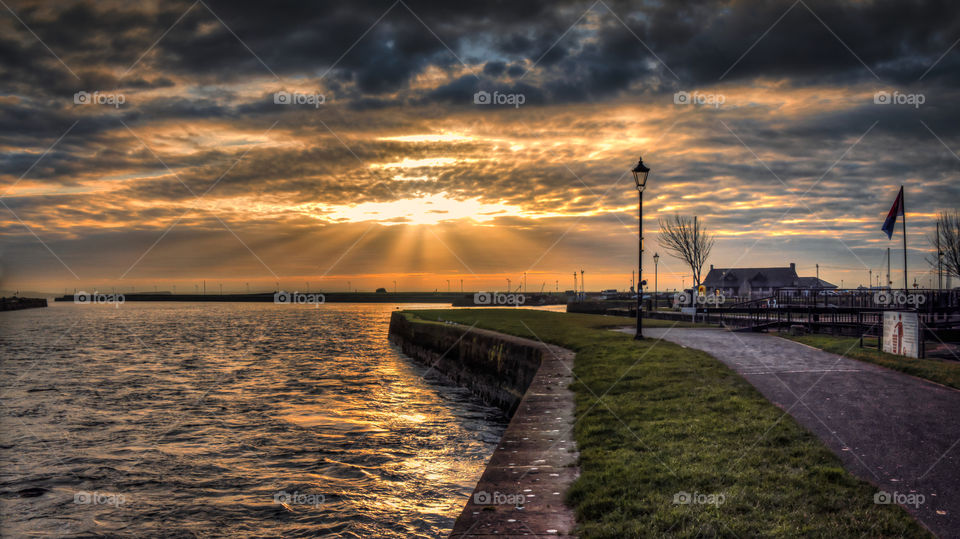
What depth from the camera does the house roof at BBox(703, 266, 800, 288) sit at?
125m

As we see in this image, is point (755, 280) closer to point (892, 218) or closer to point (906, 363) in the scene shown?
point (892, 218)

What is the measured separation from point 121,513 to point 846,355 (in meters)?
18.0

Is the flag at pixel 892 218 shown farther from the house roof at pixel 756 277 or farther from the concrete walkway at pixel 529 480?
the house roof at pixel 756 277

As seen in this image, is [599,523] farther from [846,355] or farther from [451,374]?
[451,374]

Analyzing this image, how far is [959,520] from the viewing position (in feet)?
17.5

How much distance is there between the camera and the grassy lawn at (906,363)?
12.1 metres

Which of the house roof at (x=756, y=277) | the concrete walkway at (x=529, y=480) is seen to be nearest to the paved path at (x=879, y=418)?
the concrete walkway at (x=529, y=480)

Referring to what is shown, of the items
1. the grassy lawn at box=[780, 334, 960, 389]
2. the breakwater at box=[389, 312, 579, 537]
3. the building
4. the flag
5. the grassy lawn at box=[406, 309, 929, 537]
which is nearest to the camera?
the grassy lawn at box=[406, 309, 929, 537]

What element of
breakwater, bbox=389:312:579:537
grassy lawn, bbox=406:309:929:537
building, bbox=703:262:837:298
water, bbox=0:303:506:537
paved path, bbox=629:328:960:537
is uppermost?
building, bbox=703:262:837:298

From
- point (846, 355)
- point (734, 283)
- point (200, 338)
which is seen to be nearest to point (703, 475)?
point (846, 355)

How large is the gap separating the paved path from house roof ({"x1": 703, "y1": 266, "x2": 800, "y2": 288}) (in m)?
121

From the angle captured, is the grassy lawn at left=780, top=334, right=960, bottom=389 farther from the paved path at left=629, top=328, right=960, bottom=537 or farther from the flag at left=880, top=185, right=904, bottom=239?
the flag at left=880, top=185, right=904, bottom=239

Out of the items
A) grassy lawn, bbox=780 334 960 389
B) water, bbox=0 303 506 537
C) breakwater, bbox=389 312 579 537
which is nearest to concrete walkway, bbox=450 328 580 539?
breakwater, bbox=389 312 579 537

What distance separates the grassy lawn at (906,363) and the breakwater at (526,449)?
303 inches
